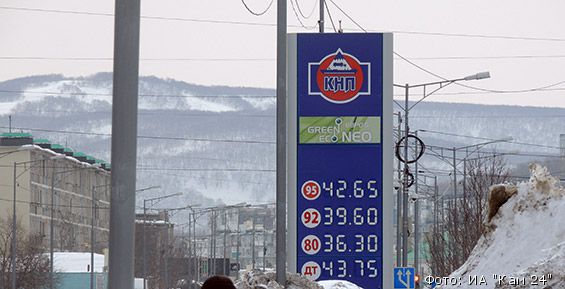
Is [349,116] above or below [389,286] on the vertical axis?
above

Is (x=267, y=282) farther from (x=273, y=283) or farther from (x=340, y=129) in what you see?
(x=340, y=129)

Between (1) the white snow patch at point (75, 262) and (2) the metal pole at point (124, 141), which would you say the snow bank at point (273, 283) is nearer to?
(2) the metal pole at point (124, 141)

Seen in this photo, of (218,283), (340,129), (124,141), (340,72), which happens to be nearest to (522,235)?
(124,141)

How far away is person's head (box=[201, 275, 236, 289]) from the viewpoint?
8914 millimetres

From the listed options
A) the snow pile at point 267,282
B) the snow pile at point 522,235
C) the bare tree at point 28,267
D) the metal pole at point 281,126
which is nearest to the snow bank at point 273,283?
the snow pile at point 267,282

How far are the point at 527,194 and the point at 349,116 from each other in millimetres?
17629

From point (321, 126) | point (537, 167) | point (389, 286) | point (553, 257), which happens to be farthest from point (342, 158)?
point (553, 257)

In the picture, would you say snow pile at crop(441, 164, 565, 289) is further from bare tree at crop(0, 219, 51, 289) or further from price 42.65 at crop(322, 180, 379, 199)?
bare tree at crop(0, 219, 51, 289)

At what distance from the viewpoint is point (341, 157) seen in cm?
3244

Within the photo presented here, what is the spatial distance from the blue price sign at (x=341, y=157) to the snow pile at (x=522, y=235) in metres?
17.0

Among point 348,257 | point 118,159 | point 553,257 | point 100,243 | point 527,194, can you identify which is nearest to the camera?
point 118,159

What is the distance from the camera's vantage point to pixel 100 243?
133750 mm

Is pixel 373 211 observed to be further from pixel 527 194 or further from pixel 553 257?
pixel 553 257

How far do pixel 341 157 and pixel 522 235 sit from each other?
18.2 m
